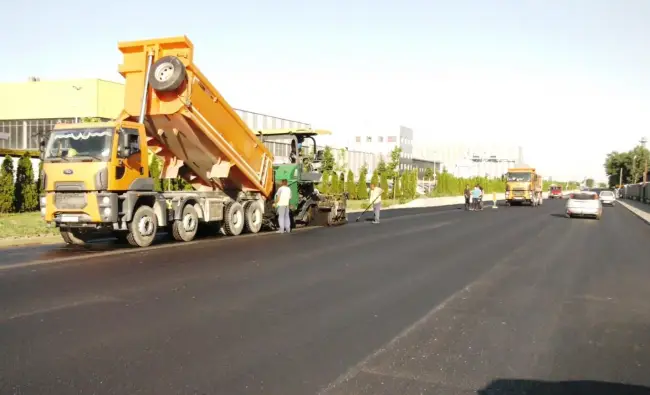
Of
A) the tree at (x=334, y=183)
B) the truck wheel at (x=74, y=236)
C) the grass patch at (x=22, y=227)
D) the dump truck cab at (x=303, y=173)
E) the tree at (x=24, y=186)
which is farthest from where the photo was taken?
the tree at (x=334, y=183)

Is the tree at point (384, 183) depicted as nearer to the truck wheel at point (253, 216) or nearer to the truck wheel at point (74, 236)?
the truck wheel at point (253, 216)

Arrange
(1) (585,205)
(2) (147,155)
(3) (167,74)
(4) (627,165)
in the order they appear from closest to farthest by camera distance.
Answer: (3) (167,74) → (2) (147,155) → (1) (585,205) → (4) (627,165)

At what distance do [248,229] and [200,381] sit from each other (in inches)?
533

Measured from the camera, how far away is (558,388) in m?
4.69

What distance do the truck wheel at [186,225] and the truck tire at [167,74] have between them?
3.40 m

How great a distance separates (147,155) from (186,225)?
2389mm

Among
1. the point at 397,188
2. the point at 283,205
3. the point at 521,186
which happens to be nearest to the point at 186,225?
the point at 283,205

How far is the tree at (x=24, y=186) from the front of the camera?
24.5 m

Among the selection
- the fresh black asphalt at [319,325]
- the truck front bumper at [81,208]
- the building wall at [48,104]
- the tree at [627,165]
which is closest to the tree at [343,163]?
the building wall at [48,104]

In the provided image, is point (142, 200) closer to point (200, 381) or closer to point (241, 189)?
point (241, 189)

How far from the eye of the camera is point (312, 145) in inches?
796

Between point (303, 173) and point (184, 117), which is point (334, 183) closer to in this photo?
point (303, 173)

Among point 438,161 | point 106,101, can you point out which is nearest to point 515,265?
point 106,101

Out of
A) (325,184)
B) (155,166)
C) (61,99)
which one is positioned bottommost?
(325,184)
